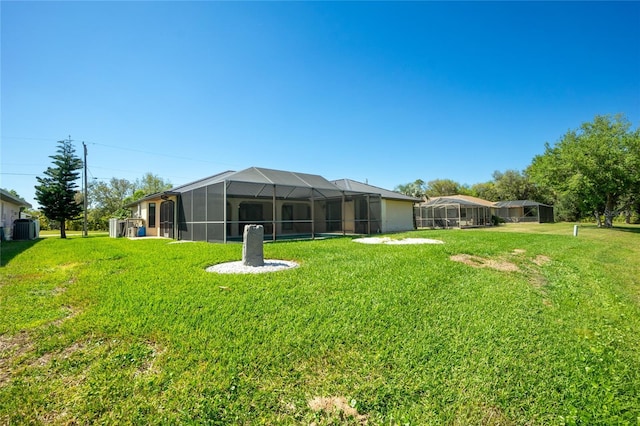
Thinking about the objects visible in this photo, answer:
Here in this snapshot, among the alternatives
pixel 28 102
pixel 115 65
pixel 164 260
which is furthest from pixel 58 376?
pixel 28 102

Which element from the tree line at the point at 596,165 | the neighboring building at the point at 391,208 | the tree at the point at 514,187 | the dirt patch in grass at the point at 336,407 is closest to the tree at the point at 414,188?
the tree at the point at 514,187

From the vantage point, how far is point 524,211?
36.9 m

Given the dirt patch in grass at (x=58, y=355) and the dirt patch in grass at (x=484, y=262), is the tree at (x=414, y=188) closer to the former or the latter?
the dirt patch in grass at (x=484, y=262)

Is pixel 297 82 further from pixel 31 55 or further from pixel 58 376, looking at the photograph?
pixel 58 376

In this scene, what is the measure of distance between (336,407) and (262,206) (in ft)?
49.7

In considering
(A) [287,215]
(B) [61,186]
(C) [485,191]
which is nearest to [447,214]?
(A) [287,215]

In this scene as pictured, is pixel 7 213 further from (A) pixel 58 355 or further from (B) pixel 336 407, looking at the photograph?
(B) pixel 336 407

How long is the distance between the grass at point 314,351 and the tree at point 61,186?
15042mm

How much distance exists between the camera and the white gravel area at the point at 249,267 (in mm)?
5590

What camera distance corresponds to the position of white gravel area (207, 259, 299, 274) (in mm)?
5590

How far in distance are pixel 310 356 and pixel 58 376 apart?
7.06ft

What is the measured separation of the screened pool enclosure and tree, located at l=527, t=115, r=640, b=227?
1526 cm

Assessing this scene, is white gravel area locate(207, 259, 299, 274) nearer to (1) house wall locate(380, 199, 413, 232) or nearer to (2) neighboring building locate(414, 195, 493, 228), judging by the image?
(1) house wall locate(380, 199, 413, 232)

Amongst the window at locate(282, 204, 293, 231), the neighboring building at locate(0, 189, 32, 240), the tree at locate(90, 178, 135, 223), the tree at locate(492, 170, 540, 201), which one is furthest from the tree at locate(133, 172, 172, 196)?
Result: the tree at locate(492, 170, 540, 201)
